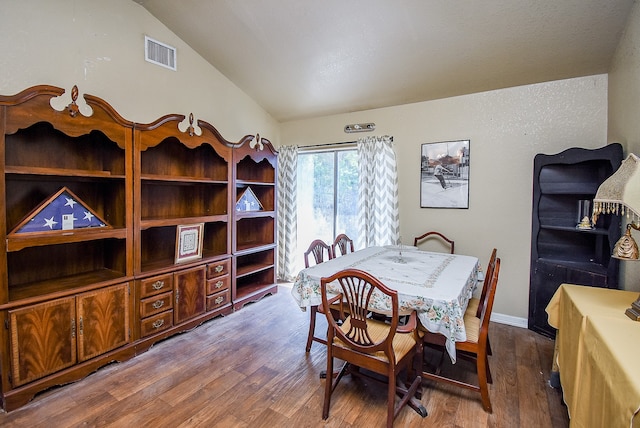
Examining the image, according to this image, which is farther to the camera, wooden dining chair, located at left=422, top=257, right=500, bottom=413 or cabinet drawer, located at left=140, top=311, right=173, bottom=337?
cabinet drawer, located at left=140, top=311, right=173, bottom=337

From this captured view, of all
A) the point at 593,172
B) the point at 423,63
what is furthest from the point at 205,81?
the point at 593,172

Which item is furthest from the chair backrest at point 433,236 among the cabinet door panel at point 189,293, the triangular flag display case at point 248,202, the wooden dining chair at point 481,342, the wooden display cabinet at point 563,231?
the cabinet door panel at point 189,293

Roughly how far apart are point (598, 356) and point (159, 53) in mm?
3839

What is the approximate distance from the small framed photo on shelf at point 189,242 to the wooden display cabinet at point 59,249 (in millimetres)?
458

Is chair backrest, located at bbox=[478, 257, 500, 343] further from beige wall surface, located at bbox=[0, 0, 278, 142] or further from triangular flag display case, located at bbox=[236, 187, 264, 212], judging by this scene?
beige wall surface, located at bbox=[0, 0, 278, 142]

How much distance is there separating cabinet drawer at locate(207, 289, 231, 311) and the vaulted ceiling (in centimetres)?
250

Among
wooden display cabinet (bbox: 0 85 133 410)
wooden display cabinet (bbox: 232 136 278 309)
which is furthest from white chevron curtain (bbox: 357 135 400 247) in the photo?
wooden display cabinet (bbox: 0 85 133 410)

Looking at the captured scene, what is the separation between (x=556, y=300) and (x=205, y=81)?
3.80m

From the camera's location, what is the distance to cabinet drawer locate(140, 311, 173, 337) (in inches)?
99.7

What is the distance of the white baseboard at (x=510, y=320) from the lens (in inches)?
121

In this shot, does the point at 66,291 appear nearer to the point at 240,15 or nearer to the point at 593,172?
the point at 240,15

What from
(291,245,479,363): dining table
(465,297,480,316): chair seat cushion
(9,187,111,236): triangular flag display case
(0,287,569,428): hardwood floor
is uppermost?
(9,187,111,236): triangular flag display case

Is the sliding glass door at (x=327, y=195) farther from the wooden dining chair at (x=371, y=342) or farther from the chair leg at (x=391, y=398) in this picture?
the chair leg at (x=391, y=398)

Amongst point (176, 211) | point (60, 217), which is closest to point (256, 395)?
point (60, 217)
